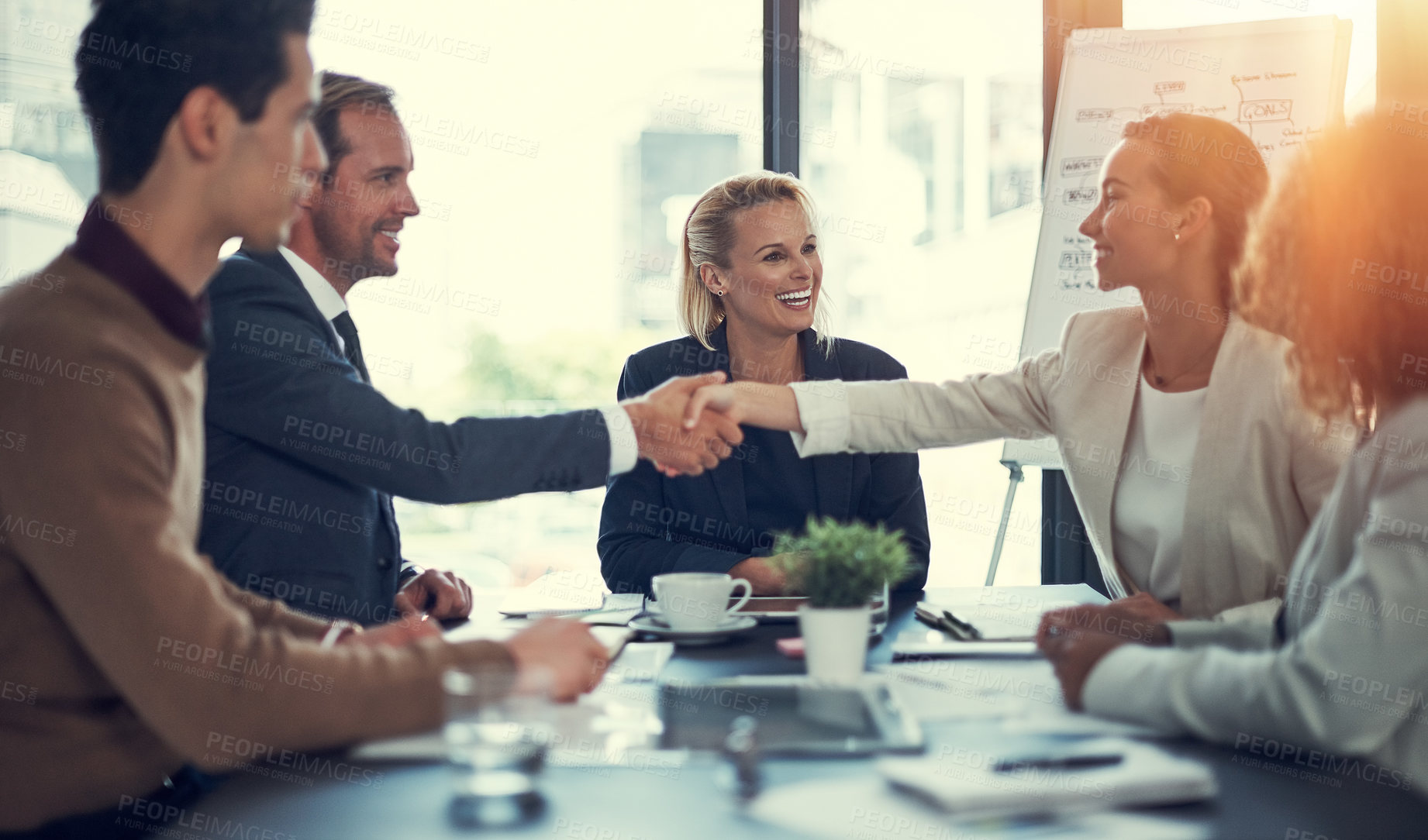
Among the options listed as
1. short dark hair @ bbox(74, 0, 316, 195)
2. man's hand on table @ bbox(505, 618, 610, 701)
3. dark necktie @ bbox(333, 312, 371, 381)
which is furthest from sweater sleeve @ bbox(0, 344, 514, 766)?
dark necktie @ bbox(333, 312, 371, 381)

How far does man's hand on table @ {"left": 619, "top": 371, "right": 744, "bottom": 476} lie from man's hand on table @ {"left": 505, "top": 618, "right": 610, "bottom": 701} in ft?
2.48

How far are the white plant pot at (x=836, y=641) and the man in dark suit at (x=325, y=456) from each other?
64cm

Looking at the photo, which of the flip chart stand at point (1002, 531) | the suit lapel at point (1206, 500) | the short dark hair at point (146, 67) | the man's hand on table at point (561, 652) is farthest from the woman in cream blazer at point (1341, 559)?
the flip chart stand at point (1002, 531)

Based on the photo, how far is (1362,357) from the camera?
1.16 metres

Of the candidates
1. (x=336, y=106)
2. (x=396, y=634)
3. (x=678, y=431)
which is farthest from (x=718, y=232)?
(x=396, y=634)

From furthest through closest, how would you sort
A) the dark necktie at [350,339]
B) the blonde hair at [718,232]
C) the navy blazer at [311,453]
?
1. the blonde hair at [718,232]
2. the dark necktie at [350,339]
3. the navy blazer at [311,453]

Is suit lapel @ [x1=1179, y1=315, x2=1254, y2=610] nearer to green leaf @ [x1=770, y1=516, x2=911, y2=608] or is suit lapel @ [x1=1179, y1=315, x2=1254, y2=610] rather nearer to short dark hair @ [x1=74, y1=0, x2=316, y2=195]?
green leaf @ [x1=770, y1=516, x2=911, y2=608]

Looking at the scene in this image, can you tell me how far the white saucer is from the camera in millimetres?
1498

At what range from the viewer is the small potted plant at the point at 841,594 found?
122 cm

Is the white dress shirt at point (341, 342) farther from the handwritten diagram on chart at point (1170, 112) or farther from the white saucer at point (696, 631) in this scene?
the handwritten diagram on chart at point (1170, 112)

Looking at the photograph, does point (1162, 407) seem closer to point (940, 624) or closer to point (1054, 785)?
point (940, 624)

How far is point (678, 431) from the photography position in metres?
1.98

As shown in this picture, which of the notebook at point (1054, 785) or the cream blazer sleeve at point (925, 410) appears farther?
the cream blazer sleeve at point (925, 410)

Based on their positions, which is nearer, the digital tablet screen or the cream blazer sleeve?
the digital tablet screen
